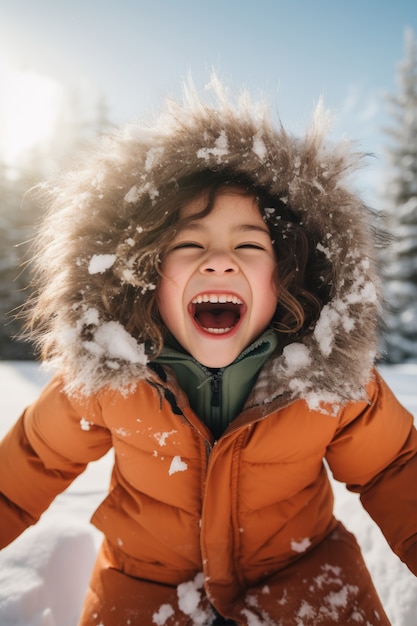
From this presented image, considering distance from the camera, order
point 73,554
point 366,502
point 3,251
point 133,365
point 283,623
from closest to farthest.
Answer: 1. point 283,623
2. point 133,365
3. point 366,502
4. point 73,554
5. point 3,251

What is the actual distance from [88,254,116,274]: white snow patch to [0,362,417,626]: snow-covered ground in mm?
585

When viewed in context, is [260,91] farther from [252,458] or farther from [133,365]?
[252,458]

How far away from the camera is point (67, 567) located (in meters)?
1.74

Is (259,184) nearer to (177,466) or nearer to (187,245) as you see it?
(187,245)

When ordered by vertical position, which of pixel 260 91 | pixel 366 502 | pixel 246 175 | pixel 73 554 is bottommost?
pixel 73 554

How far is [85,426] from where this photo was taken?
154cm

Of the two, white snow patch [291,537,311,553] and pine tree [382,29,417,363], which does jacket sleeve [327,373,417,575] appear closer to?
white snow patch [291,537,311,553]

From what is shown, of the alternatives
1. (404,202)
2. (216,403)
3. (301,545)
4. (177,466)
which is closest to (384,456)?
(301,545)

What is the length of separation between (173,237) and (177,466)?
844mm

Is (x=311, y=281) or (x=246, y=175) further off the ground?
(x=246, y=175)

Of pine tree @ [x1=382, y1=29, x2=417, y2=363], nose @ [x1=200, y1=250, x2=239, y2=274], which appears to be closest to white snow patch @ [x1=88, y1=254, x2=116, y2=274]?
nose @ [x1=200, y1=250, x2=239, y2=274]

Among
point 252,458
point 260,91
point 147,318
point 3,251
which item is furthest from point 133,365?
point 3,251

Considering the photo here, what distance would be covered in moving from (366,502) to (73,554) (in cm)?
131

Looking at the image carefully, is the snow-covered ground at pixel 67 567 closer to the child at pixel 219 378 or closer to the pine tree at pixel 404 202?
the child at pixel 219 378
